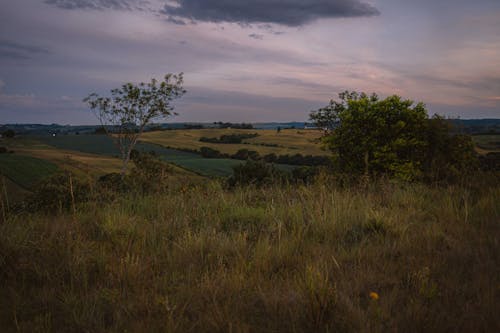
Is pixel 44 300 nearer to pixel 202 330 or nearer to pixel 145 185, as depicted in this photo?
pixel 202 330

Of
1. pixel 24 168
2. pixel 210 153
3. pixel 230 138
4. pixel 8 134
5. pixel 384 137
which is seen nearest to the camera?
pixel 384 137

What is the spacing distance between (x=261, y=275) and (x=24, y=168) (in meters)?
54.6

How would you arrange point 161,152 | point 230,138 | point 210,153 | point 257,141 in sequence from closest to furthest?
point 161,152
point 210,153
point 257,141
point 230,138

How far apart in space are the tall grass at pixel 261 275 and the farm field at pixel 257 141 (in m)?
68.7

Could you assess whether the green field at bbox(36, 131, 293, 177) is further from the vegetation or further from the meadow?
the meadow

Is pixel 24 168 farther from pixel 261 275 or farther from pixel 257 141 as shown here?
pixel 257 141

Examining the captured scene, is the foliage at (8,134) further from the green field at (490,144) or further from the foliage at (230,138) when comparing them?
the green field at (490,144)

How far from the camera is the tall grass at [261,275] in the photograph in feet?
7.60

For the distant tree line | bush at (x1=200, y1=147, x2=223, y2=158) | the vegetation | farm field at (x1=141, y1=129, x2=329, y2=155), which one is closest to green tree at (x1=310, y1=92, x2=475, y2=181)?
the vegetation

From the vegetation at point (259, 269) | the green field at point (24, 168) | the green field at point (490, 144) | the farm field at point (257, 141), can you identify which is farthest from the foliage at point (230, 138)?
the vegetation at point (259, 269)

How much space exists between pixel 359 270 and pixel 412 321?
0.83 meters

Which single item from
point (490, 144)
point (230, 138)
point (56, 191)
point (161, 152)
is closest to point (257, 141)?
point (230, 138)

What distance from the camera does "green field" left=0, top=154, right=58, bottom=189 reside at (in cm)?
4175

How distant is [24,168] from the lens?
4703cm
